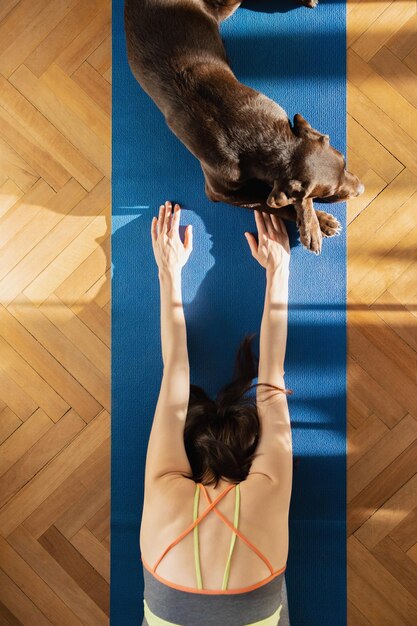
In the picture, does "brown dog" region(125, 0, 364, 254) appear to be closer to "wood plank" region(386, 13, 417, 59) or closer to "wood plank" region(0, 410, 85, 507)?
"wood plank" region(386, 13, 417, 59)

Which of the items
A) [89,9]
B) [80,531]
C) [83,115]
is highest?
[89,9]

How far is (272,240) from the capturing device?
75.6 inches

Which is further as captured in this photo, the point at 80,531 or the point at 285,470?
the point at 80,531

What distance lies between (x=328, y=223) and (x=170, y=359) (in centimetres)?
70

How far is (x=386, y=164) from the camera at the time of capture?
196cm

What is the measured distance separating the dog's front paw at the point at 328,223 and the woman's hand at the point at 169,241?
1.48 ft

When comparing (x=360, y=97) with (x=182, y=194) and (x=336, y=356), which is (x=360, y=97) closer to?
(x=182, y=194)

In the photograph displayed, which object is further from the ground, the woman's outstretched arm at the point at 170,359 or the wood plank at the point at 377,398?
the woman's outstretched arm at the point at 170,359

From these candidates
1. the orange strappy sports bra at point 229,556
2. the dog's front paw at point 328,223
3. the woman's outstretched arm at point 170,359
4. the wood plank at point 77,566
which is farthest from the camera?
the wood plank at point 77,566

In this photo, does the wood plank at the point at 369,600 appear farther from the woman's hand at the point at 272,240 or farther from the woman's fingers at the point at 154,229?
the woman's fingers at the point at 154,229

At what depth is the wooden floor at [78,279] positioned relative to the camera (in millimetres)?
1962

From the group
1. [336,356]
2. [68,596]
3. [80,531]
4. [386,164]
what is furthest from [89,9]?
[68,596]

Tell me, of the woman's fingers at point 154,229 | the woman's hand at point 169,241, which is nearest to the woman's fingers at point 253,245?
the woman's hand at point 169,241

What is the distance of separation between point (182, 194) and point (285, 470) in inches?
39.1
